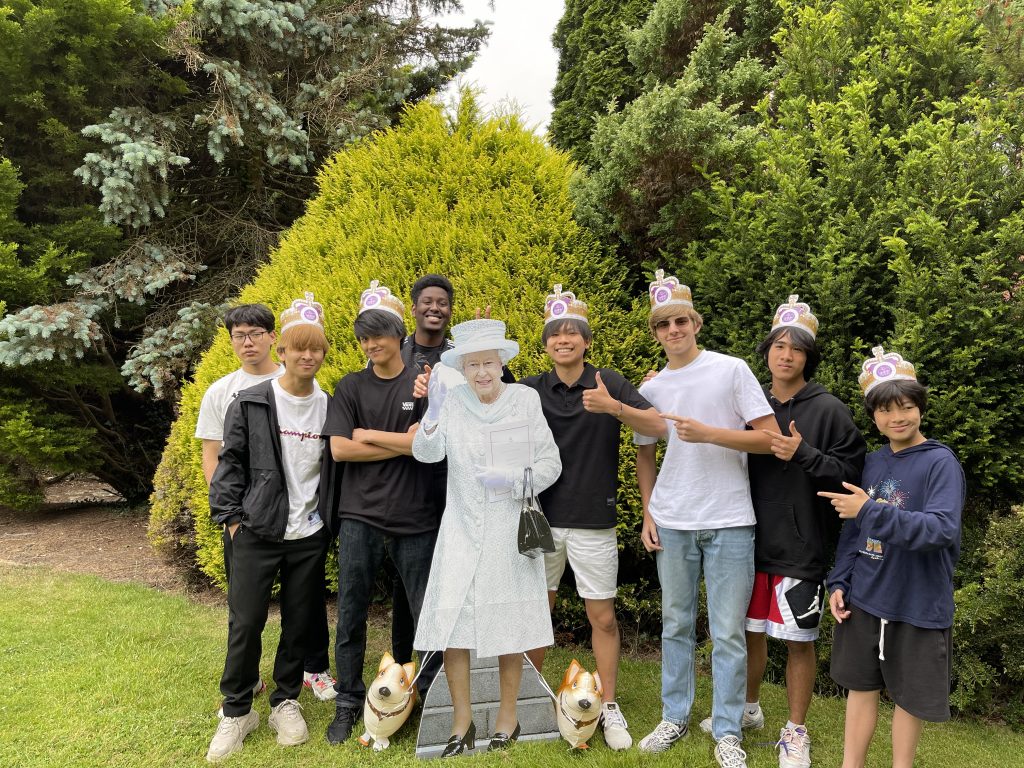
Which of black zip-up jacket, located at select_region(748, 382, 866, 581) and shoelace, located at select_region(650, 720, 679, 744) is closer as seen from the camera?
black zip-up jacket, located at select_region(748, 382, 866, 581)

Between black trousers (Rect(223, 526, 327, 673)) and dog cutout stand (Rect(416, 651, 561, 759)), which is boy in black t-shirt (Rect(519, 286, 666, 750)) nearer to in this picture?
dog cutout stand (Rect(416, 651, 561, 759))

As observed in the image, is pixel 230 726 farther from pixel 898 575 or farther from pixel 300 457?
pixel 898 575

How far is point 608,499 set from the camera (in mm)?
3217

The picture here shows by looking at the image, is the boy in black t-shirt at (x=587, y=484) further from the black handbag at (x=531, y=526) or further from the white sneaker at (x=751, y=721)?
the white sneaker at (x=751, y=721)

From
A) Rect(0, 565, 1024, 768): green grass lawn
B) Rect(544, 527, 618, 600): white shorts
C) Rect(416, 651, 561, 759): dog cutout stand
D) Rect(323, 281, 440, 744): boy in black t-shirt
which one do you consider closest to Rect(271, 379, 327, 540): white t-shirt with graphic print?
Rect(323, 281, 440, 744): boy in black t-shirt

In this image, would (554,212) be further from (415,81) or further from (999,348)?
(415,81)

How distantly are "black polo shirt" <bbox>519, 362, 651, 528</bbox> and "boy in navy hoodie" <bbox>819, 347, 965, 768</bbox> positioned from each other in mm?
999

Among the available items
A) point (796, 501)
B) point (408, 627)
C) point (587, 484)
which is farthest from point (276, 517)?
point (796, 501)

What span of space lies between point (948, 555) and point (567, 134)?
7069mm

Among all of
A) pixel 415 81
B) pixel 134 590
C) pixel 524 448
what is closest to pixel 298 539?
pixel 524 448

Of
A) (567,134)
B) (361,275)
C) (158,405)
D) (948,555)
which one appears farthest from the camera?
(158,405)

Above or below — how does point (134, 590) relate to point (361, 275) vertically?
below

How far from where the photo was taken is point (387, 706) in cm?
316

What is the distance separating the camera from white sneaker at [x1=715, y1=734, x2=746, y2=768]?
2.94 meters
